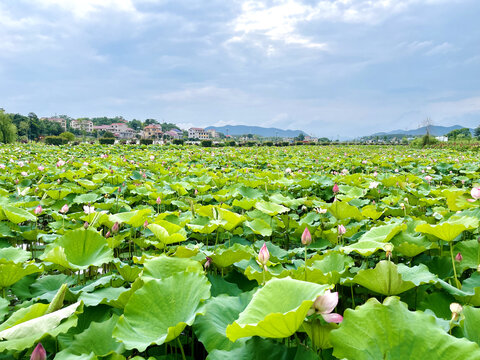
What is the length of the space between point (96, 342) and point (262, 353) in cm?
53

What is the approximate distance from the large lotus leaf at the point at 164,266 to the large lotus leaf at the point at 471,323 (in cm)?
78

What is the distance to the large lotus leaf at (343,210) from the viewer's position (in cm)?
200

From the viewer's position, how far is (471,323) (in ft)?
2.64

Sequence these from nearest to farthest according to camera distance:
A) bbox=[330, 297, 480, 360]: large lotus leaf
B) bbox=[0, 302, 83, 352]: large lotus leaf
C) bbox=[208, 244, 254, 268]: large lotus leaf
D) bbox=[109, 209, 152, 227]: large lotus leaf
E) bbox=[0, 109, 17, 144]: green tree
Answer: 1. bbox=[330, 297, 480, 360]: large lotus leaf
2. bbox=[0, 302, 83, 352]: large lotus leaf
3. bbox=[208, 244, 254, 268]: large lotus leaf
4. bbox=[109, 209, 152, 227]: large lotus leaf
5. bbox=[0, 109, 17, 144]: green tree

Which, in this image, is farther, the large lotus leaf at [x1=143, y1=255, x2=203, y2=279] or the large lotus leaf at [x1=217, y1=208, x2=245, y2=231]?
the large lotus leaf at [x1=217, y1=208, x2=245, y2=231]

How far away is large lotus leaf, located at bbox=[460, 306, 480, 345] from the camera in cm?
79

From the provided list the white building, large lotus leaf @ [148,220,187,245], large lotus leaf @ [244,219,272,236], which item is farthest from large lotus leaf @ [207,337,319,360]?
the white building

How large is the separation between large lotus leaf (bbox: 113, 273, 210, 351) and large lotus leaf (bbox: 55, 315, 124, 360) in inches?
3.3

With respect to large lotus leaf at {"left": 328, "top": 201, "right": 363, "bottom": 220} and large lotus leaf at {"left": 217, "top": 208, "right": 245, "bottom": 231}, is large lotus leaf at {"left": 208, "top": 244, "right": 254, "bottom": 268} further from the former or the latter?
large lotus leaf at {"left": 328, "top": 201, "right": 363, "bottom": 220}

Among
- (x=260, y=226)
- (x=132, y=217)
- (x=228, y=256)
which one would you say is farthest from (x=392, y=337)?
(x=132, y=217)

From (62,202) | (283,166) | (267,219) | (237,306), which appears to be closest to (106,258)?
(237,306)

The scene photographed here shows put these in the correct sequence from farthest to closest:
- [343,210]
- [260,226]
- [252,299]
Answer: [343,210] < [260,226] < [252,299]

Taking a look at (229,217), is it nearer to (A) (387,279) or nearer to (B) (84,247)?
(B) (84,247)

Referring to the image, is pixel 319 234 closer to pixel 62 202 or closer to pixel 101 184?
pixel 62 202
